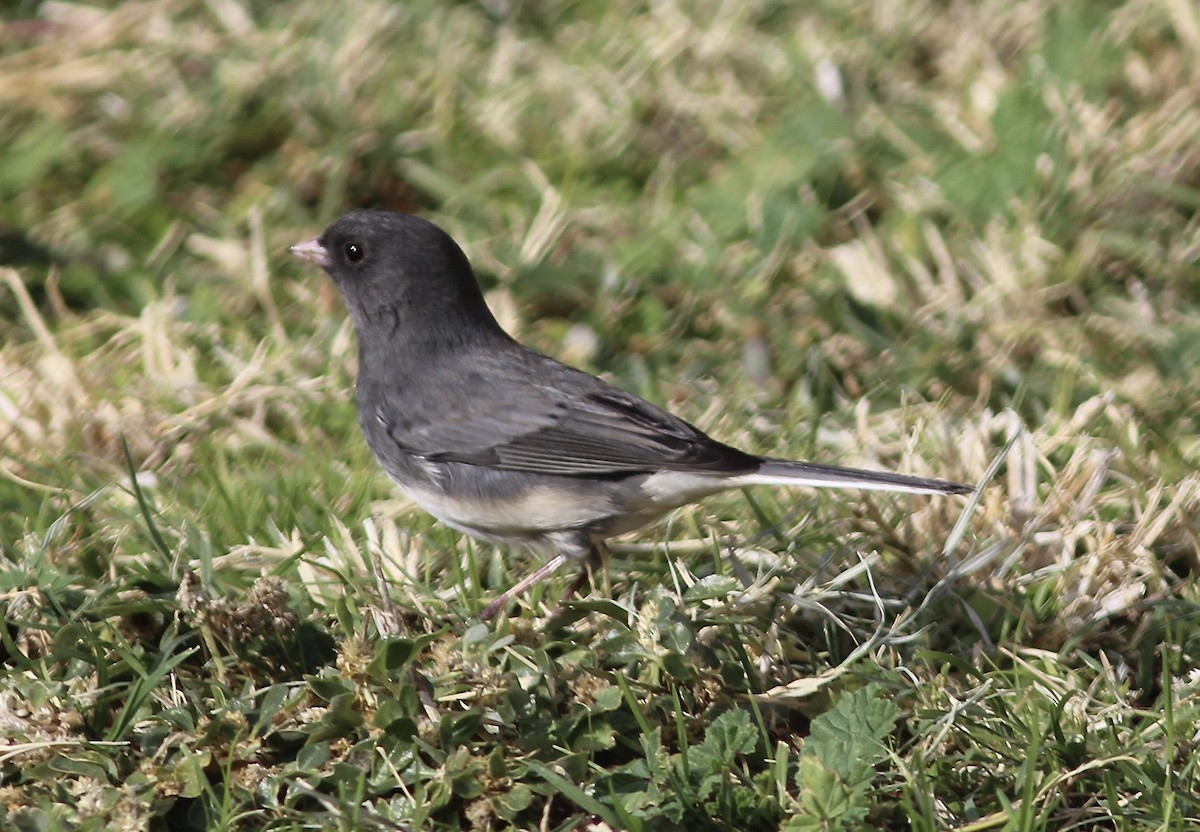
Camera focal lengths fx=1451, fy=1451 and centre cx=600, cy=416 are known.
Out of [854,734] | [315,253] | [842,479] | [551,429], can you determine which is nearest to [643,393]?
[551,429]

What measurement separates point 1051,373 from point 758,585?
1575 mm

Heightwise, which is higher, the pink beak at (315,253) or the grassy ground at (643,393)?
the pink beak at (315,253)

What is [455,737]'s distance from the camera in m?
2.51

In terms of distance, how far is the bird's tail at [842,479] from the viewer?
2.84 meters

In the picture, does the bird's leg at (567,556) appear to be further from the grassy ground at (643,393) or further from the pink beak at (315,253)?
the pink beak at (315,253)

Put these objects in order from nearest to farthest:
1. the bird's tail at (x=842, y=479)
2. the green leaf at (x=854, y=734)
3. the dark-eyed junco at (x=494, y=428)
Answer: the green leaf at (x=854, y=734) → the bird's tail at (x=842, y=479) → the dark-eyed junco at (x=494, y=428)

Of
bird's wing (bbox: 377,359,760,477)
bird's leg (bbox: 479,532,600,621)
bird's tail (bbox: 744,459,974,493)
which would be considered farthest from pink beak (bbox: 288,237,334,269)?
bird's tail (bbox: 744,459,974,493)

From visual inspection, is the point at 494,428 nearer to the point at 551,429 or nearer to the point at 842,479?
the point at 551,429

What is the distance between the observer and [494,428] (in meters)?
3.32

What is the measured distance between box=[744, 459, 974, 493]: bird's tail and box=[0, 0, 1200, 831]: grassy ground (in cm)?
17

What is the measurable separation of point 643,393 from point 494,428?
3.01ft

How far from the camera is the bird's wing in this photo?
3176 mm

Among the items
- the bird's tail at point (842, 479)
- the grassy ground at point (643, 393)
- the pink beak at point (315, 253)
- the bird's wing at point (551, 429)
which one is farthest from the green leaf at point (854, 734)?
the pink beak at point (315, 253)

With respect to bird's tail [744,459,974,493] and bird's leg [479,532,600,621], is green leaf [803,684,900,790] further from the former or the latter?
bird's leg [479,532,600,621]
